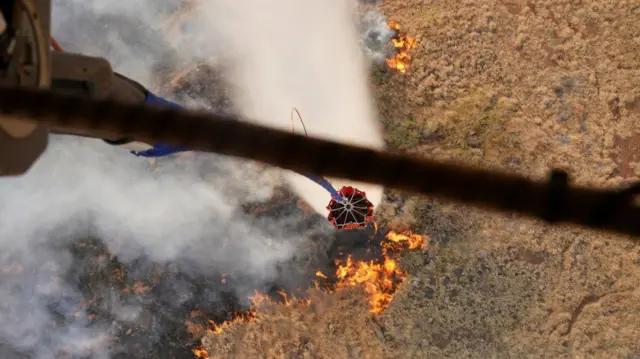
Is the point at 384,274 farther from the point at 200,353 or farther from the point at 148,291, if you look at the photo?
the point at 148,291

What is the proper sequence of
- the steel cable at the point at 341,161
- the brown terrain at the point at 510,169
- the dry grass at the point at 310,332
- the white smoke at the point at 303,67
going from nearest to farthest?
the steel cable at the point at 341,161 < the brown terrain at the point at 510,169 < the dry grass at the point at 310,332 < the white smoke at the point at 303,67

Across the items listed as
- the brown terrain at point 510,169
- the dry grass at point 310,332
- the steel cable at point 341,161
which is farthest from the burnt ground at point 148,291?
the steel cable at point 341,161

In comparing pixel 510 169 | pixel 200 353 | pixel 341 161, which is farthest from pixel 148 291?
pixel 341 161

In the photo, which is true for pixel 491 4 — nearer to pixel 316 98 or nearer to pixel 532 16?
pixel 532 16

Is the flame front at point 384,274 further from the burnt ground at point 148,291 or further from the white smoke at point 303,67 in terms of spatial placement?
the white smoke at point 303,67

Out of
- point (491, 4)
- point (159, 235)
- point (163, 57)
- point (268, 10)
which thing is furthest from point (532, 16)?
point (159, 235)

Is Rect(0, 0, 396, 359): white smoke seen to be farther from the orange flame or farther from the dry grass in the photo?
the orange flame
